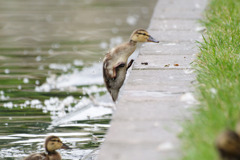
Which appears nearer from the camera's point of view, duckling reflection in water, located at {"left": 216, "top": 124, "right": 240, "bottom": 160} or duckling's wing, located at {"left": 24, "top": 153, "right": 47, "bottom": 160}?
duckling reflection in water, located at {"left": 216, "top": 124, "right": 240, "bottom": 160}

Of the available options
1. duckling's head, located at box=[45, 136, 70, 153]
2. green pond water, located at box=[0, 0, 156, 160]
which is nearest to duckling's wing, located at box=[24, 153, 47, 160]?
duckling's head, located at box=[45, 136, 70, 153]

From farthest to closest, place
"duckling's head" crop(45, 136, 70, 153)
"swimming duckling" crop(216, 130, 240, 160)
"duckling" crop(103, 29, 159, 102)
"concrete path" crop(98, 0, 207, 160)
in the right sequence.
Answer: "duckling" crop(103, 29, 159, 102)
"duckling's head" crop(45, 136, 70, 153)
"concrete path" crop(98, 0, 207, 160)
"swimming duckling" crop(216, 130, 240, 160)

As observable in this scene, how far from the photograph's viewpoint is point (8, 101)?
29.3 ft

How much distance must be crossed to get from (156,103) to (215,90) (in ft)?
1.82

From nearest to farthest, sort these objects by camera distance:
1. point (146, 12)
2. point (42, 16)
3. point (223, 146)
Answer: point (223, 146) → point (42, 16) → point (146, 12)

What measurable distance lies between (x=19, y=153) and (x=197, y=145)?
2810 millimetres

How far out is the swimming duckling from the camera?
3764 mm

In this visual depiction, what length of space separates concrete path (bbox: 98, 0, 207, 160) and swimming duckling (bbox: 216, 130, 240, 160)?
0.41 meters

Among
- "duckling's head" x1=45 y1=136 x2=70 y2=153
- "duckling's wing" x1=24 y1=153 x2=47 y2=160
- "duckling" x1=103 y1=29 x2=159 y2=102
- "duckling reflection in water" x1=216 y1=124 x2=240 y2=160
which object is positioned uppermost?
"duckling" x1=103 y1=29 x2=159 y2=102

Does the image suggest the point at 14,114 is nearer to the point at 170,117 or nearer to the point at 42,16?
the point at 170,117

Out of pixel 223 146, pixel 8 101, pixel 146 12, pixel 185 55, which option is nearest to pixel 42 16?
pixel 146 12

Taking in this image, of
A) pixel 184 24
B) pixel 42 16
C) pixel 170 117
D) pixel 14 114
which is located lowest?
pixel 170 117

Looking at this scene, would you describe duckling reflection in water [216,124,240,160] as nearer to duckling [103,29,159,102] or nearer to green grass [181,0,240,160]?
green grass [181,0,240,160]

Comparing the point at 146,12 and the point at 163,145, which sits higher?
the point at 146,12
